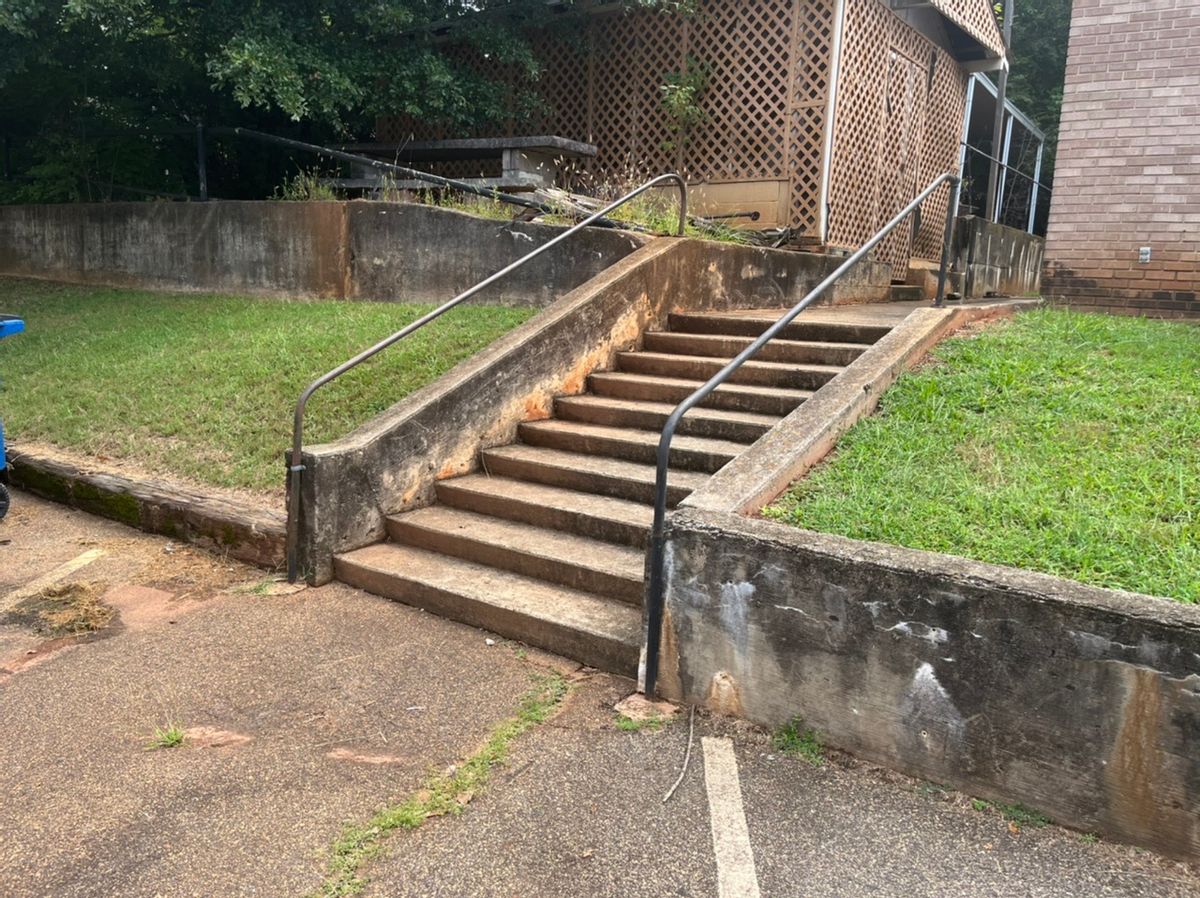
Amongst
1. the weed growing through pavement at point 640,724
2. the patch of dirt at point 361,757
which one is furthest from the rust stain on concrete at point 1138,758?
the patch of dirt at point 361,757

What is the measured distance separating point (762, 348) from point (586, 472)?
170 cm

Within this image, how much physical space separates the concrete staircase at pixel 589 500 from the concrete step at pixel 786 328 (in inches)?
0.5

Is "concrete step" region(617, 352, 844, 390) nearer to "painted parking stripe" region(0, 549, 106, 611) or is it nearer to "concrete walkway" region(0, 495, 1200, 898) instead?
"concrete walkway" region(0, 495, 1200, 898)

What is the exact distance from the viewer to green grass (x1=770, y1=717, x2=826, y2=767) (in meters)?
3.03

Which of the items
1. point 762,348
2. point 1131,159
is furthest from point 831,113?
point 762,348

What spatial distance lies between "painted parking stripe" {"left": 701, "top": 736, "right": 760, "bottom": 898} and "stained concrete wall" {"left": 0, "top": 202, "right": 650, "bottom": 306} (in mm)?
4824

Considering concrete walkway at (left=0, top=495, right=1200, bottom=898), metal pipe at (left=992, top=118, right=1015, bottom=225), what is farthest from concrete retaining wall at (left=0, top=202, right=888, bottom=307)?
metal pipe at (left=992, top=118, right=1015, bottom=225)

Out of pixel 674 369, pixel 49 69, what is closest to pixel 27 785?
pixel 674 369

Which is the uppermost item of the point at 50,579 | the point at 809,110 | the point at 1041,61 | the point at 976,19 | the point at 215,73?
the point at 1041,61

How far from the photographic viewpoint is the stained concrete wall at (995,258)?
10141 mm

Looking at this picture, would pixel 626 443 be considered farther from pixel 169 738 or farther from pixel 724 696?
pixel 169 738

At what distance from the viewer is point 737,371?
5.63 metres

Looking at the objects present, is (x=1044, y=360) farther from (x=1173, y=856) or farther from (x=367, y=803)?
(x=367, y=803)

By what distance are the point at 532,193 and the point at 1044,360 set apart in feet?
17.4
